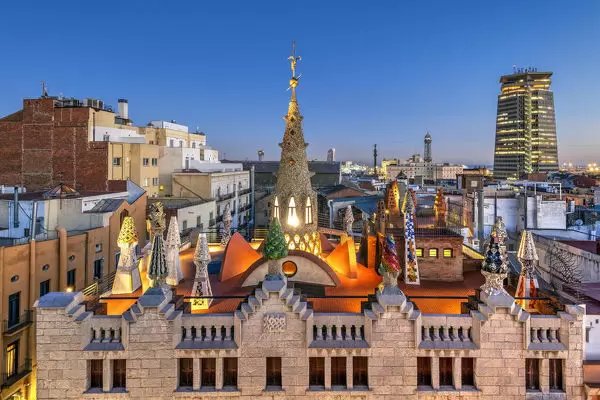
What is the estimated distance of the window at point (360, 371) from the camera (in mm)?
15578

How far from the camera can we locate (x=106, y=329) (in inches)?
606

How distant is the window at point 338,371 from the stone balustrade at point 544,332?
6.82 metres

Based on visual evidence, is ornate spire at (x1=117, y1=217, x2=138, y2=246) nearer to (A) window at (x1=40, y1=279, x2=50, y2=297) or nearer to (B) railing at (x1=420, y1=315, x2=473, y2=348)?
(B) railing at (x1=420, y1=315, x2=473, y2=348)

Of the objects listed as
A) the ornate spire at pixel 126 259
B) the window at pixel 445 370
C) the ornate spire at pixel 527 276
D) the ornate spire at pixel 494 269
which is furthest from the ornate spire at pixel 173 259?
the ornate spire at pixel 527 276

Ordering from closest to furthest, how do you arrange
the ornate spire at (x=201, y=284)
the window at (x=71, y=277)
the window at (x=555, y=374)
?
the window at (x=555, y=374), the ornate spire at (x=201, y=284), the window at (x=71, y=277)

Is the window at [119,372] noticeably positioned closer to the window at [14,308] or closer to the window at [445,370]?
the window at [445,370]

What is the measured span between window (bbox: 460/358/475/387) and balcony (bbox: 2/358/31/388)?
2590 cm

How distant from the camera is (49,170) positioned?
49.3 meters

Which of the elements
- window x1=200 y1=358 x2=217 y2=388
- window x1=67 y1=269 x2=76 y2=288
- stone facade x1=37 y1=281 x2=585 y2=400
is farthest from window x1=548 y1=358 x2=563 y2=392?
window x1=67 y1=269 x2=76 y2=288

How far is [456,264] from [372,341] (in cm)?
1007

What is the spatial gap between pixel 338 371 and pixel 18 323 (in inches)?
902

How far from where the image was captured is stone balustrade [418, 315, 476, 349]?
15.6 m

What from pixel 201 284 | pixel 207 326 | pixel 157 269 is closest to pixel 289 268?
pixel 201 284

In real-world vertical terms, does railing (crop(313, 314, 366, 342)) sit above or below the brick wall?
below
